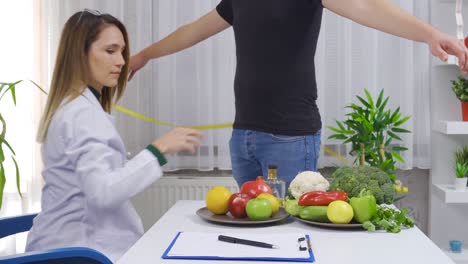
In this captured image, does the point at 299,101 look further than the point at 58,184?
Yes

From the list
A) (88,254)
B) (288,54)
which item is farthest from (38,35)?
(88,254)

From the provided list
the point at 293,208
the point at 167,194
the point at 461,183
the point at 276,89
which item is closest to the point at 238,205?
the point at 293,208

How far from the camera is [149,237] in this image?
1404 millimetres

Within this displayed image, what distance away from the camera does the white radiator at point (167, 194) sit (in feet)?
10.7

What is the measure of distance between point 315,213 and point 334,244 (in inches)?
6.8

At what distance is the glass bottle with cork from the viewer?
68.8 inches

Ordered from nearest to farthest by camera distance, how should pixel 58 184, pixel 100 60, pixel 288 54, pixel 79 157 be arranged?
pixel 79 157 → pixel 58 184 → pixel 100 60 → pixel 288 54

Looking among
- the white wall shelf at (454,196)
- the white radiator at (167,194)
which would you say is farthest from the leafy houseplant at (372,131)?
the white radiator at (167,194)

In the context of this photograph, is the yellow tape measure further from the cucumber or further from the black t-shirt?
the cucumber

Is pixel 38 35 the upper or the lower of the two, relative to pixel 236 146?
upper

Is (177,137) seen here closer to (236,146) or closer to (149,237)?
(149,237)

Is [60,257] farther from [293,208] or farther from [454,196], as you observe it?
[454,196]

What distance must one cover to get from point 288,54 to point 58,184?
857 millimetres

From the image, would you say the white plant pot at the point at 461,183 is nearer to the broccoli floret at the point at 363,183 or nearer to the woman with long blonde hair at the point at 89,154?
the broccoli floret at the point at 363,183
